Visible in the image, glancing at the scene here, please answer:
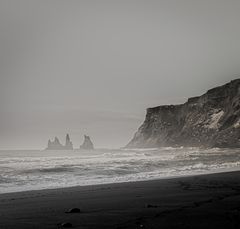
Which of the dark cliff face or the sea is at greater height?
the dark cliff face

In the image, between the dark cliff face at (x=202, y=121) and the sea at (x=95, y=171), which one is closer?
the sea at (x=95, y=171)

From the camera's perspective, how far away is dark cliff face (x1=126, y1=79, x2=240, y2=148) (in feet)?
290

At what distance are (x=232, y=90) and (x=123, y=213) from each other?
98578 mm

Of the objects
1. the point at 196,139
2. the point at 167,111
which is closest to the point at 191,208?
the point at 196,139

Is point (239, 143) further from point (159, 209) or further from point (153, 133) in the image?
point (153, 133)

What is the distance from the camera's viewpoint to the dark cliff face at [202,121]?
290ft

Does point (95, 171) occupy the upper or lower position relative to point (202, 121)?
lower

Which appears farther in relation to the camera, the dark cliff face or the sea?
the dark cliff face

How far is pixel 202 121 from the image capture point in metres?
117

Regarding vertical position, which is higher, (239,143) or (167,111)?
(167,111)

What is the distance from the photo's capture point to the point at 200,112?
121 metres

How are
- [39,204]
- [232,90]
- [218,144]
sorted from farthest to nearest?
[232,90] < [218,144] < [39,204]

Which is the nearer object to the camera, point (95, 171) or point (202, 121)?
point (95, 171)

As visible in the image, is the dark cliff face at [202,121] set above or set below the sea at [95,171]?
above
